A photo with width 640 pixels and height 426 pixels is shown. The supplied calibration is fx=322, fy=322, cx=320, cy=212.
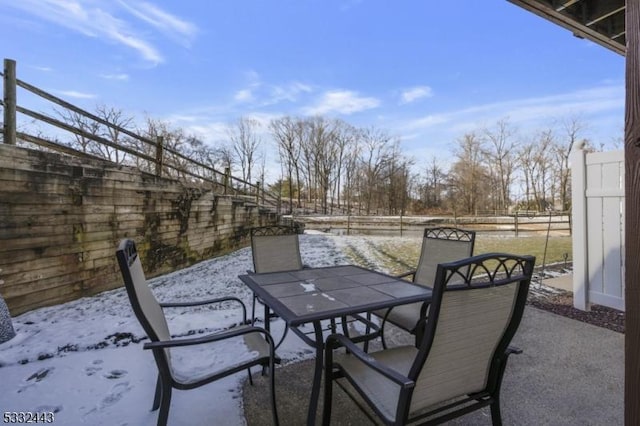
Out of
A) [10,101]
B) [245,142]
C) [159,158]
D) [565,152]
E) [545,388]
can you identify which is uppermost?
[245,142]

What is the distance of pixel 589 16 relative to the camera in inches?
102

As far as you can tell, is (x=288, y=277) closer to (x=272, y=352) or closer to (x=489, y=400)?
(x=272, y=352)

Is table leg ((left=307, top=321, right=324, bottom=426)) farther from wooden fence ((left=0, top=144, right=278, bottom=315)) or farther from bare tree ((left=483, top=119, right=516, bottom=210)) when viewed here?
bare tree ((left=483, top=119, right=516, bottom=210))

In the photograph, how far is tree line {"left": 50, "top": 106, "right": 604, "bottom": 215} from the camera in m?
25.9

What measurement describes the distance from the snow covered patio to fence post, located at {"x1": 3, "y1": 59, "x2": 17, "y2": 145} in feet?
5.71

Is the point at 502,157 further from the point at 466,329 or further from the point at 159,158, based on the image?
the point at 466,329

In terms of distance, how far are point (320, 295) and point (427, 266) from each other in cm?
130

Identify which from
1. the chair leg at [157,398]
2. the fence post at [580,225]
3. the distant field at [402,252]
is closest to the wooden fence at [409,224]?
the distant field at [402,252]

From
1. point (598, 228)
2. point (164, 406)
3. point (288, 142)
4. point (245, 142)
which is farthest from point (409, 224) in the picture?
point (245, 142)

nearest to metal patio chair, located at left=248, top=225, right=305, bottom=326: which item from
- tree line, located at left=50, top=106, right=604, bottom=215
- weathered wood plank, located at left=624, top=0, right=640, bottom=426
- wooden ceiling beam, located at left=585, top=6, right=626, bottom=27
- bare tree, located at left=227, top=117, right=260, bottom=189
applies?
weathered wood plank, located at left=624, top=0, right=640, bottom=426

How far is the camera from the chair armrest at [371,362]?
105 cm

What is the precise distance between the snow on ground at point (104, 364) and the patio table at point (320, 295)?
1.95 feet

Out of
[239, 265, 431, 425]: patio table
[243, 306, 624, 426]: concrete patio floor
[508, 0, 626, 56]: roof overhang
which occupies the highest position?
[508, 0, 626, 56]: roof overhang

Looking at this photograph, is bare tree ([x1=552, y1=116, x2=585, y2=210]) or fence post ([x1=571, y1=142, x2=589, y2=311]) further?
bare tree ([x1=552, y1=116, x2=585, y2=210])
